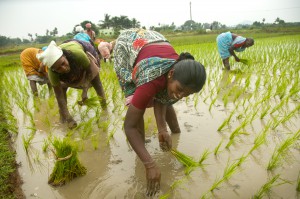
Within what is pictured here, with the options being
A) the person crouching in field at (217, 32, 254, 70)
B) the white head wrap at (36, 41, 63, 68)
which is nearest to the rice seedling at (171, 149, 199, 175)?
the white head wrap at (36, 41, 63, 68)

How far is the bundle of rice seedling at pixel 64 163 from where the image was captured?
6.21 feet

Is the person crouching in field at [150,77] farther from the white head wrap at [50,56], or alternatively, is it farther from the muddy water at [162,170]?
the white head wrap at [50,56]

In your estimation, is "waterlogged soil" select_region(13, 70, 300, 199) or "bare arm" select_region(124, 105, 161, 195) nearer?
"bare arm" select_region(124, 105, 161, 195)

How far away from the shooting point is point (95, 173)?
210 centimetres

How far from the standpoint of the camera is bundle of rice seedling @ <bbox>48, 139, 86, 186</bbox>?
189 centimetres

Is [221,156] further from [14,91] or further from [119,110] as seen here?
[14,91]

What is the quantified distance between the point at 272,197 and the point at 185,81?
1.00 metres

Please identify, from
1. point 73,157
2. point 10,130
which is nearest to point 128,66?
point 73,157

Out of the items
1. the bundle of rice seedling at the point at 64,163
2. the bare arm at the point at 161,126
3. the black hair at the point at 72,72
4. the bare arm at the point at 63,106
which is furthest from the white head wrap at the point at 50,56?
the bare arm at the point at 161,126

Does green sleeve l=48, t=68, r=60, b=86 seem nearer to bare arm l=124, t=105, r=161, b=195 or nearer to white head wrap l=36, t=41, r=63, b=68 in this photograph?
white head wrap l=36, t=41, r=63, b=68

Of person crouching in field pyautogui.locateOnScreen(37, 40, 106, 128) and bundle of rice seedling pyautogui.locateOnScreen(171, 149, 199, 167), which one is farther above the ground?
person crouching in field pyautogui.locateOnScreen(37, 40, 106, 128)

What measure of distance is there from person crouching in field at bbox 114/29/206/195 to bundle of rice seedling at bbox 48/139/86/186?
21.9 inches


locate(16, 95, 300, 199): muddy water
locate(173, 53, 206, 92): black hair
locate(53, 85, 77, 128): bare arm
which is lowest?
locate(16, 95, 300, 199): muddy water

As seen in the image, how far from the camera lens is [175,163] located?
217 centimetres
